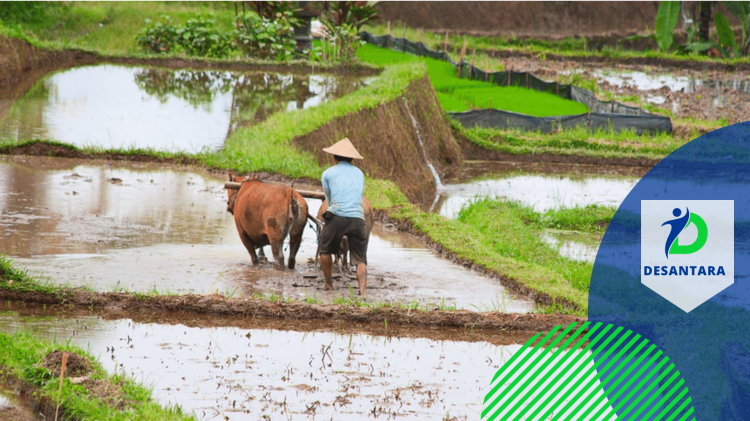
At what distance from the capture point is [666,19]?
99.1ft

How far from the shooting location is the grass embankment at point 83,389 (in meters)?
4.94

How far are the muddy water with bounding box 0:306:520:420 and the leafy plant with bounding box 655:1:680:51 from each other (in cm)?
2568

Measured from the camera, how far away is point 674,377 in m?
6.32

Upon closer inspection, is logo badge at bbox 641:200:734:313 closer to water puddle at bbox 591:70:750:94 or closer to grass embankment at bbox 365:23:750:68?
water puddle at bbox 591:70:750:94

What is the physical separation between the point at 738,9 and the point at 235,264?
29.6 metres

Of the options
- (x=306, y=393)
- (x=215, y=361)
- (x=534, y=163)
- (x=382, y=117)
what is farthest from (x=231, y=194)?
(x=534, y=163)

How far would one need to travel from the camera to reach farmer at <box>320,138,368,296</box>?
25.6ft

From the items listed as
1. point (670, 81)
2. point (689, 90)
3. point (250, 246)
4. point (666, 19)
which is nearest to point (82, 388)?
point (250, 246)

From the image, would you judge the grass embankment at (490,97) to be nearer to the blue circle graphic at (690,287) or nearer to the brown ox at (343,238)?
the blue circle graphic at (690,287)

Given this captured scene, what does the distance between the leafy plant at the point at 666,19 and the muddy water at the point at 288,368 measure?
2568 centimetres

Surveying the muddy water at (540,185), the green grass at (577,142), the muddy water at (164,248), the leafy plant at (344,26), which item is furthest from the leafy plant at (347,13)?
the muddy water at (164,248)

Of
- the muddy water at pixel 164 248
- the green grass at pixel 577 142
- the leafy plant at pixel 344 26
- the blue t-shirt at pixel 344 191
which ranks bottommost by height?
the muddy water at pixel 164 248

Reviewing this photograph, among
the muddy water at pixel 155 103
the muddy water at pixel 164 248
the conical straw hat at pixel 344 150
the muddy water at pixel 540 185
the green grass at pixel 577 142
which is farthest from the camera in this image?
the green grass at pixel 577 142

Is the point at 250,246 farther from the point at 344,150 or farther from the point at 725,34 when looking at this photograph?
the point at 725,34
